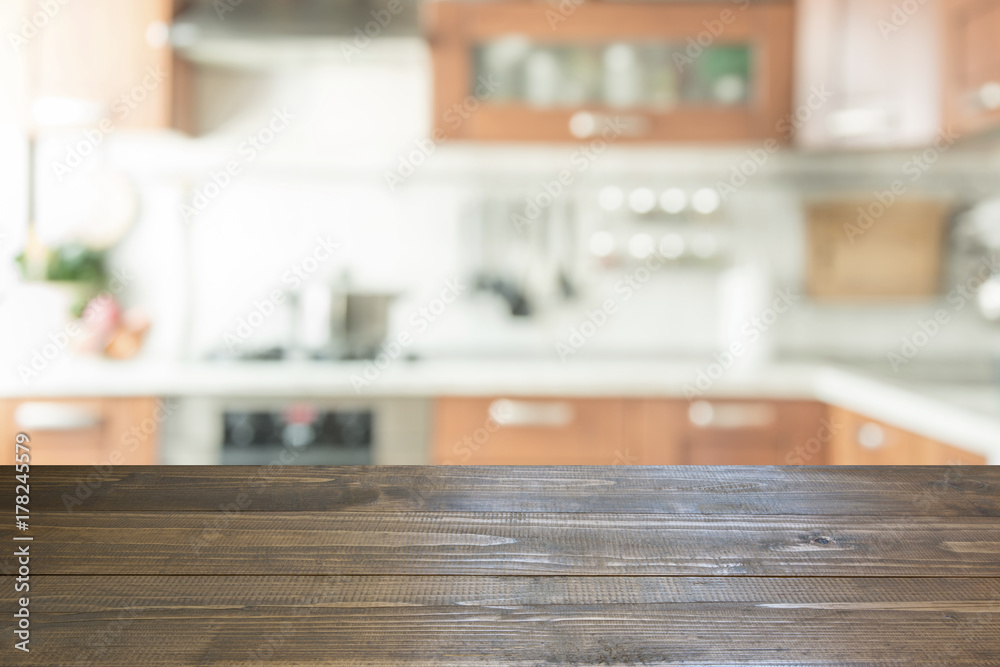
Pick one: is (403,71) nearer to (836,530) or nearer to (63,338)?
(63,338)

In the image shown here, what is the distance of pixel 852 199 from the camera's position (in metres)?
2.49

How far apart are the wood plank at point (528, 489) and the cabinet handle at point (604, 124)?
1761 mm

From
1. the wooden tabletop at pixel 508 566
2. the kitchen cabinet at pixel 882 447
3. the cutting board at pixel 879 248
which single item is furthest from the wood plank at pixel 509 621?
the cutting board at pixel 879 248

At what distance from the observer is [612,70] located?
7.69 feet

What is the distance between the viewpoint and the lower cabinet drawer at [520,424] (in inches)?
84.7

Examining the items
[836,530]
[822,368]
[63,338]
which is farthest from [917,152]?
[63,338]

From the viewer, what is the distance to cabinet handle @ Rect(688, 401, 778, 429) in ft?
7.07

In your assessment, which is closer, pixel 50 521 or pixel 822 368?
pixel 50 521

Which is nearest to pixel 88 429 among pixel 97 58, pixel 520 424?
pixel 97 58

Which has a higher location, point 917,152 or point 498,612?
point 917,152

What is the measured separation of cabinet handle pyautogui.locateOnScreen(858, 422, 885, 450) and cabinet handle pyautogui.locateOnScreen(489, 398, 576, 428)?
0.69 m

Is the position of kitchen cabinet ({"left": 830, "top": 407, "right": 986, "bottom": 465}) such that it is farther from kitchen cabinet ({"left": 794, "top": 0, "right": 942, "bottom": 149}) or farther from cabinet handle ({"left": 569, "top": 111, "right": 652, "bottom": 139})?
cabinet handle ({"left": 569, "top": 111, "right": 652, "bottom": 139})

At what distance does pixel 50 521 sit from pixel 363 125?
218cm

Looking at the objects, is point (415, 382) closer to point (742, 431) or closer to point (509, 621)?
point (742, 431)
